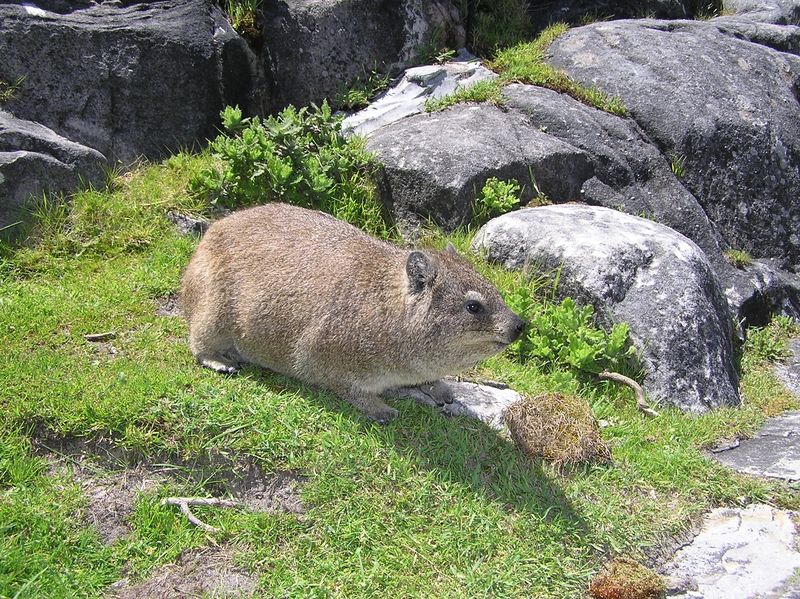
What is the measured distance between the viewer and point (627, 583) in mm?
4688

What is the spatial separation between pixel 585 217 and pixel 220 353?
3.93 meters

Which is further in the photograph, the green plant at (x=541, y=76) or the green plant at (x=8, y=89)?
the green plant at (x=541, y=76)

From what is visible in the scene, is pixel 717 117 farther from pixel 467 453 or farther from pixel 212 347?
pixel 212 347

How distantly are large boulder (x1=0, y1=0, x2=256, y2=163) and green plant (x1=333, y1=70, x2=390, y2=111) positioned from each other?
1.18m

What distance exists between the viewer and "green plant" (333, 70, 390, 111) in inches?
381

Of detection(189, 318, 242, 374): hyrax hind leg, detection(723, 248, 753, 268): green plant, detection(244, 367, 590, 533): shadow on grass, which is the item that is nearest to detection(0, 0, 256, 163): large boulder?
detection(189, 318, 242, 374): hyrax hind leg

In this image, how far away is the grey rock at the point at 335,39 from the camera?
9453 millimetres

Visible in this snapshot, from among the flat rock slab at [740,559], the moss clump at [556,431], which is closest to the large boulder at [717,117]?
the moss clump at [556,431]

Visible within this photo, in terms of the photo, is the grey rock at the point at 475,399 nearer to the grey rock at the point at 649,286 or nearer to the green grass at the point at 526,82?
the grey rock at the point at 649,286

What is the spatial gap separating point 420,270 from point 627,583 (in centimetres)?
241

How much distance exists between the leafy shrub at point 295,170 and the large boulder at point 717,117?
3.54 meters

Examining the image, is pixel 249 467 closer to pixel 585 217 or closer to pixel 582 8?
pixel 585 217

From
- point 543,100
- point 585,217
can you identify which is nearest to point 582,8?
point 543,100

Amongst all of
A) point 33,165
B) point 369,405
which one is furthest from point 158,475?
point 33,165
